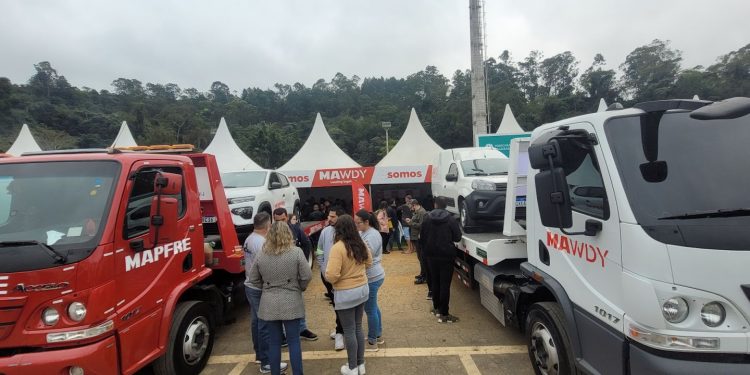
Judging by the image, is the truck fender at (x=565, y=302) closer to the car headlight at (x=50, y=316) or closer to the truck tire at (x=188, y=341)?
the truck tire at (x=188, y=341)

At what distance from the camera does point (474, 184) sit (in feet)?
21.2

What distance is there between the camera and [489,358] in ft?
13.9

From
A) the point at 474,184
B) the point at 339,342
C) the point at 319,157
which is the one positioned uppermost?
the point at 319,157

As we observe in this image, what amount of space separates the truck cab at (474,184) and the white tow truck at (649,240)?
2.52 meters

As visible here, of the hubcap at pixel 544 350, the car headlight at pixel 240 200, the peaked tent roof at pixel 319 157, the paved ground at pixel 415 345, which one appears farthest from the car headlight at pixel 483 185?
the peaked tent roof at pixel 319 157

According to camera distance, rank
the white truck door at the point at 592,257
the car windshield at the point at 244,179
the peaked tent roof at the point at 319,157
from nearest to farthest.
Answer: the white truck door at the point at 592,257 → the car windshield at the point at 244,179 → the peaked tent roof at the point at 319,157

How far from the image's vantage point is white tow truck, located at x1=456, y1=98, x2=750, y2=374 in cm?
203

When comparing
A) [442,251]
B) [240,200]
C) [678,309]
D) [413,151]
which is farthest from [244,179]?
[413,151]

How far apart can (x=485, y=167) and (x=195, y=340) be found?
226 inches

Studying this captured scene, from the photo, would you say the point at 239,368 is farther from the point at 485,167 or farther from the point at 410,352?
the point at 485,167

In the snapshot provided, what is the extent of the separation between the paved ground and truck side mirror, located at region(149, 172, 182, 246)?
5.95ft

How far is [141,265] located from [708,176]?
4257 millimetres

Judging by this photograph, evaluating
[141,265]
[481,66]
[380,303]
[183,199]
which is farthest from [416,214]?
[481,66]

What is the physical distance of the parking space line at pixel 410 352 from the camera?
4375 millimetres
